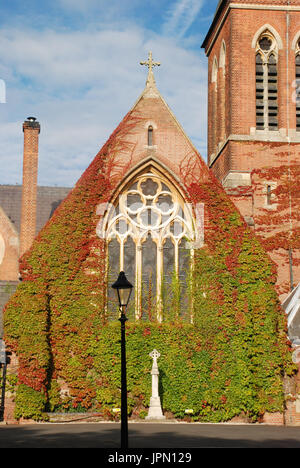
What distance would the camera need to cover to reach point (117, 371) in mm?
21188

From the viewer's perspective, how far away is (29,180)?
3028cm

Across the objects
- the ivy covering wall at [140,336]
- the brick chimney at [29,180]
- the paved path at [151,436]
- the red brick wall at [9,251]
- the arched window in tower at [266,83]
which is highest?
the arched window in tower at [266,83]

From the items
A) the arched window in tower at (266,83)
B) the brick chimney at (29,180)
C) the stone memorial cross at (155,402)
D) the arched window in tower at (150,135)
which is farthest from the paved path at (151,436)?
the arched window in tower at (266,83)

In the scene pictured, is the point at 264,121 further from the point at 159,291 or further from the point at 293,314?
the point at 159,291

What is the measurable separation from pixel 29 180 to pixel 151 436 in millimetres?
16973

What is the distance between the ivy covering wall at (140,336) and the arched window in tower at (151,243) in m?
0.47

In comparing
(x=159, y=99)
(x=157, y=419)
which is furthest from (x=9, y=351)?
(x=159, y=99)

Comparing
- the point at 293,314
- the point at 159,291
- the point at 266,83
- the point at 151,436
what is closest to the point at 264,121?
the point at 266,83

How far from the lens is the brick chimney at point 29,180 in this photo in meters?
30.1

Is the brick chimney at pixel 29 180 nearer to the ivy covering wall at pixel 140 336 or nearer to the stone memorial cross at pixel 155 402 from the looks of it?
the ivy covering wall at pixel 140 336

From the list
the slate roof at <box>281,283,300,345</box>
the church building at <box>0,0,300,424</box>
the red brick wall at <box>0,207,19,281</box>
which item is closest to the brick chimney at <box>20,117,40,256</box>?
the red brick wall at <box>0,207,19,281</box>

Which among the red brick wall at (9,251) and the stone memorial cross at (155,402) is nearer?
the stone memorial cross at (155,402)

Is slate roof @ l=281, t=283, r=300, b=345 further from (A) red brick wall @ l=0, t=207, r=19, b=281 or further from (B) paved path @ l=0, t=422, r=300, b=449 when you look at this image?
(A) red brick wall @ l=0, t=207, r=19, b=281

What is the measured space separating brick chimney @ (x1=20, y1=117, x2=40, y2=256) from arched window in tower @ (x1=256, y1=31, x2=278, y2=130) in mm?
10313
